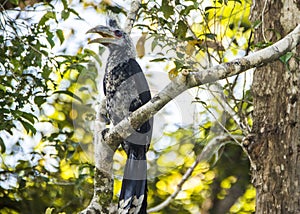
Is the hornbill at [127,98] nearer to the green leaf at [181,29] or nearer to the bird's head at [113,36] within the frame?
the bird's head at [113,36]

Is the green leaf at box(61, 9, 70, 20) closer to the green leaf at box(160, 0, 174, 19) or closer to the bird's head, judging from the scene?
the bird's head

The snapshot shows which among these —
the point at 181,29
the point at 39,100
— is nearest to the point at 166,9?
the point at 181,29

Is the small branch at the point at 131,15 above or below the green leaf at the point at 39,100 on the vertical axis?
above

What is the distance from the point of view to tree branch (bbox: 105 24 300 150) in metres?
2.39

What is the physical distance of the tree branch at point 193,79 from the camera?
2.39 metres

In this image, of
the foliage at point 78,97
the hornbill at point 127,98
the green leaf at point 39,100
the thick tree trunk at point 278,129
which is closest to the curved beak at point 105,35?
the hornbill at point 127,98

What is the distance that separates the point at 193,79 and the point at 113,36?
90 cm

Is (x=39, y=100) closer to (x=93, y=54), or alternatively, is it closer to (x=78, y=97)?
(x=78, y=97)

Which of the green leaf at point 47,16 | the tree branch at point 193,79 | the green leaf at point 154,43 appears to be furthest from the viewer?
the green leaf at point 47,16

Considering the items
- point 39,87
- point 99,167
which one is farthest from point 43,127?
point 99,167

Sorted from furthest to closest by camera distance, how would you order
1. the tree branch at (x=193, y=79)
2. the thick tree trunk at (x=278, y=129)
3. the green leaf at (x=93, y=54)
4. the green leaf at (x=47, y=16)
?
the green leaf at (x=93, y=54) → the green leaf at (x=47, y=16) → the thick tree trunk at (x=278, y=129) → the tree branch at (x=193, y=79)

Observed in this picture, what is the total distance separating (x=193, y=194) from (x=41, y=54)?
8.66 feet

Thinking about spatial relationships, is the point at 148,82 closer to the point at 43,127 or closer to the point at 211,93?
the point at 211,93

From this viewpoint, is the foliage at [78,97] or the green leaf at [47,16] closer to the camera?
the foliage at [78,97]
